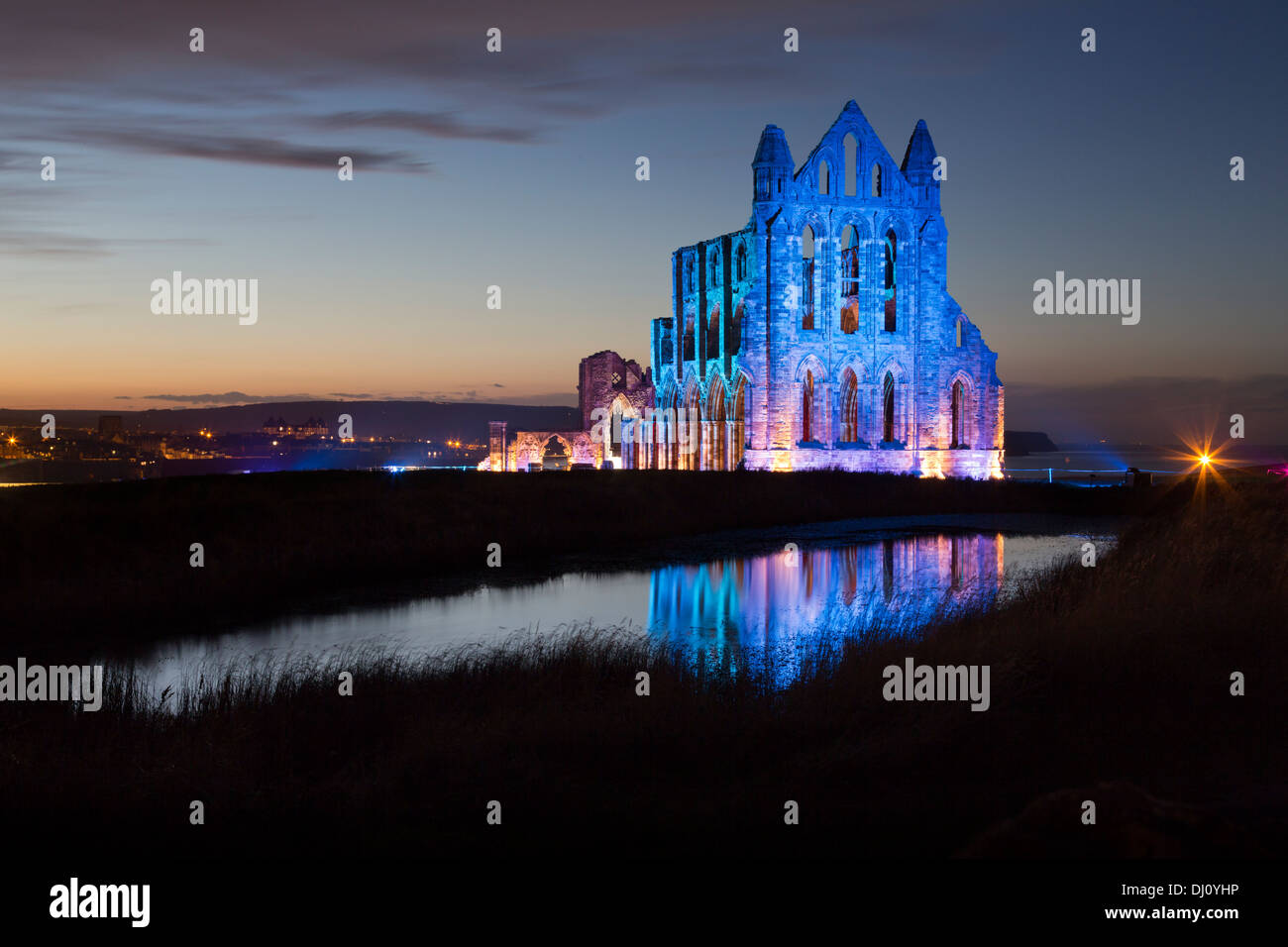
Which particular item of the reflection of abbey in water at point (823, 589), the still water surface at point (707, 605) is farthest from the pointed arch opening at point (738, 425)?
the still water surface at point (707, 605)

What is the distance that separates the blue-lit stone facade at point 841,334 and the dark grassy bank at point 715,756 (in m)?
43.5

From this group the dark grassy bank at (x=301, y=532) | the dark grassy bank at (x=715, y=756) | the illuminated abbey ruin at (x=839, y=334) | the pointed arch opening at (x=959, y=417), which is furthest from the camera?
the pointed arch opening at (x=959, y=417)

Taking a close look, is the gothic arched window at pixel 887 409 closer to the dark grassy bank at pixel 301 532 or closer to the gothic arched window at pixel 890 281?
the gothic arched window at pixel 890 281

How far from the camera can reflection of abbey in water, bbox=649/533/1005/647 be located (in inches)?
758

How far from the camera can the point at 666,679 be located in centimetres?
1227

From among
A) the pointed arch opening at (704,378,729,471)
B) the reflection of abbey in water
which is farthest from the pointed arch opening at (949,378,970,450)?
the reflection of abbey in water

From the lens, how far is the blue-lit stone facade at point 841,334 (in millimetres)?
56781

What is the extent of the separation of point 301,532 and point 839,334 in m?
38.9

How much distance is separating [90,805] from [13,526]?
16515 mm

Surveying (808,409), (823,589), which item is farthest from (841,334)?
(823,589)

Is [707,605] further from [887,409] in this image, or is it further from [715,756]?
[887,409]

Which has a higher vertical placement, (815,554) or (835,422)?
(835,422)
